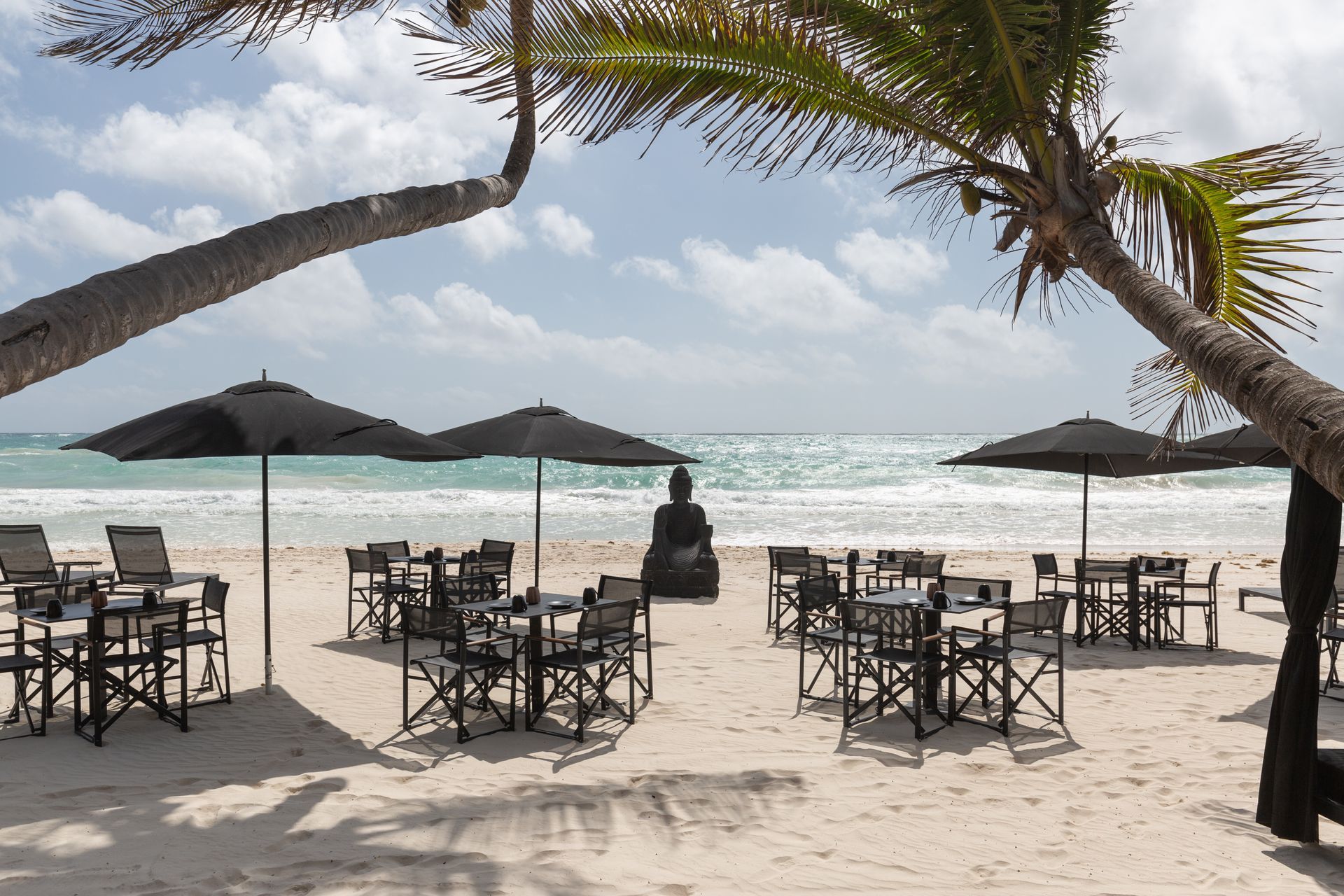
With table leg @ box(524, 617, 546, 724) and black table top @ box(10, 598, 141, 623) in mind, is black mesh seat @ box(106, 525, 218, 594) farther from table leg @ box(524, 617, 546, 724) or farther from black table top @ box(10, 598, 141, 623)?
table leg @ box(524, 617, 546, 724)

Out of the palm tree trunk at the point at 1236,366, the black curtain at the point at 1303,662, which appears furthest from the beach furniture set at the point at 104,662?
the black curtain at the point at 1303,662

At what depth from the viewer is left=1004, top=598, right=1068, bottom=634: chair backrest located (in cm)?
657

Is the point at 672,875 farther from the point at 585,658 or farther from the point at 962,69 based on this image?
the point at 962,69

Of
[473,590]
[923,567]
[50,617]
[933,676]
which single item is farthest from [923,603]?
[50,617]

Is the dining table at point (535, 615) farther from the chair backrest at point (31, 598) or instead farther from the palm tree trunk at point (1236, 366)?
the palm tree trunk at point (1236, 366)

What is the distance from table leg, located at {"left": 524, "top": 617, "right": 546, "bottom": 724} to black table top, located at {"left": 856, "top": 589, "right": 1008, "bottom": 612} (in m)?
2.30

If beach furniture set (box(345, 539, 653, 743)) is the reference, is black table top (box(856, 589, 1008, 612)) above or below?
above

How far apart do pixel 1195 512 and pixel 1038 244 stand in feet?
108

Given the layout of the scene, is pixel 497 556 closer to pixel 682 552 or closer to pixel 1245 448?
pixel 682 552

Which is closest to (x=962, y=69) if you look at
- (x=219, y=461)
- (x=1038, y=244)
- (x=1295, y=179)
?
(x=1038, y=244)

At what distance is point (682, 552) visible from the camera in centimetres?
1285

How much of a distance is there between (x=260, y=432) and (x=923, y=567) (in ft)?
23.4

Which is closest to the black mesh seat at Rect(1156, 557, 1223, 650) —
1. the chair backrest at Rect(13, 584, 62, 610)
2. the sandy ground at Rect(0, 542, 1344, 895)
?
the sandy ground at Rect(0, 542, 1344, 895)

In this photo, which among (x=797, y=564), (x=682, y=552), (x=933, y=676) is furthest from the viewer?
(x=682, y=552)
